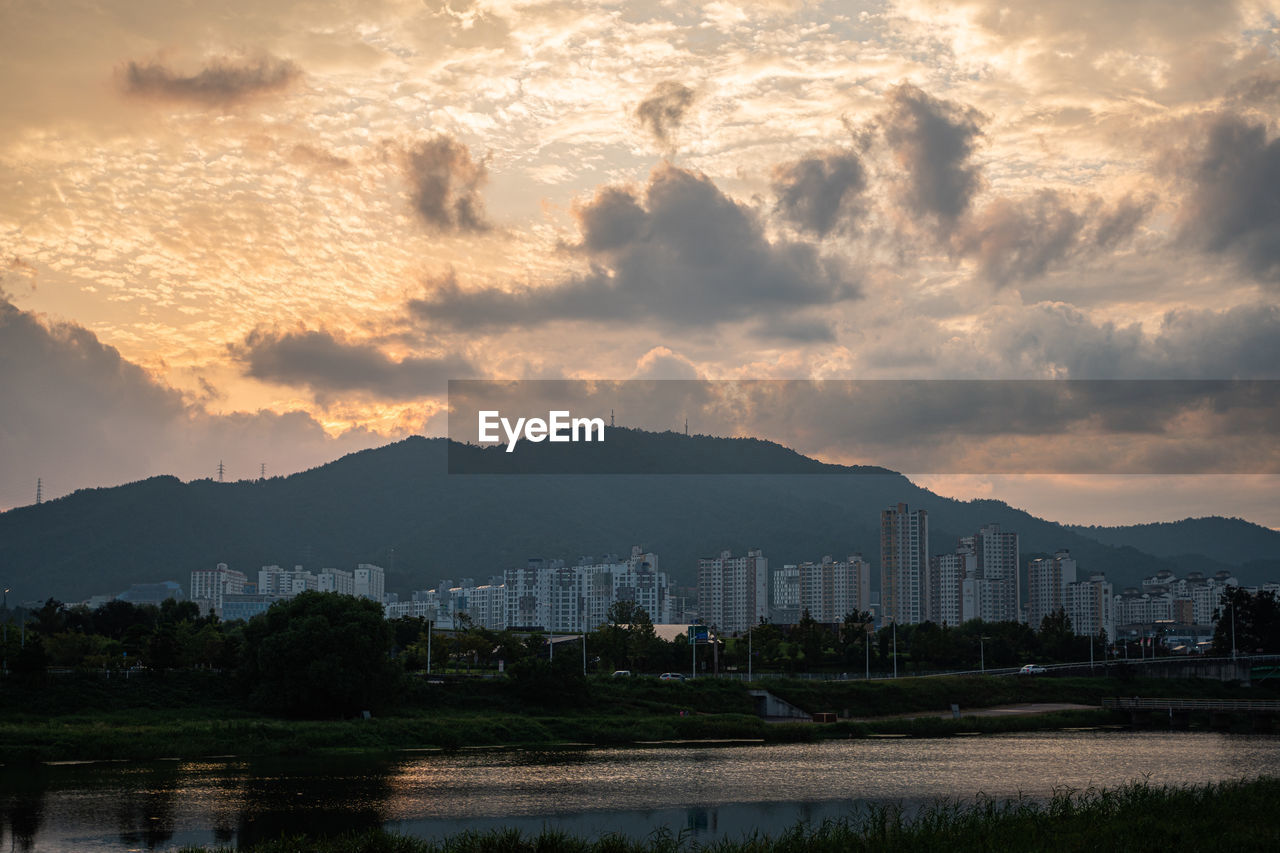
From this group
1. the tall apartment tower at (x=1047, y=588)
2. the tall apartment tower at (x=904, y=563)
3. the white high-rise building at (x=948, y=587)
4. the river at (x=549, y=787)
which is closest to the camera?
the river at (x=549, y=787)

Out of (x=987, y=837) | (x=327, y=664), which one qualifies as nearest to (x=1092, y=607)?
(x=327, y=664)

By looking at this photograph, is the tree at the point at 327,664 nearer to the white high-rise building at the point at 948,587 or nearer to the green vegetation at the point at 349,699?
the green vegetation at the point at 349,699

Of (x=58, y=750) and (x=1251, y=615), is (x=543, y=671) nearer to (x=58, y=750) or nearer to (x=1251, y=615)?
(x=58, y=750)

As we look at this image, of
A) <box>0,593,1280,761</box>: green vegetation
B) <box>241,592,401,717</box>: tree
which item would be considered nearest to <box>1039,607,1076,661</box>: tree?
<box>0,593,1280,761</box>: green vegetation

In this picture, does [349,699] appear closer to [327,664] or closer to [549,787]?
[327,664]

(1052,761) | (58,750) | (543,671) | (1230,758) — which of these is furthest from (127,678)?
(1230,758)

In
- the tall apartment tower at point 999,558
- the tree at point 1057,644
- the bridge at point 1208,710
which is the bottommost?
the bridge at point 1208,710

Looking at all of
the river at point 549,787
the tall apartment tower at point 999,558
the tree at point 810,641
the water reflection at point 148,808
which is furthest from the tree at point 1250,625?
the tall apartment tower at point 999,558
